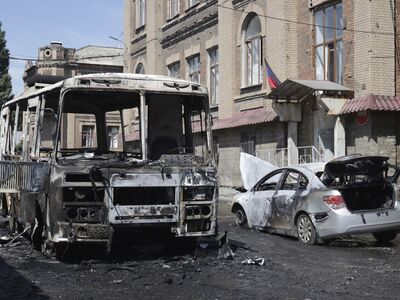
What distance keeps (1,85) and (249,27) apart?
30.2 meters

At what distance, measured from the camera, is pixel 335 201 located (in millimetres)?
10016

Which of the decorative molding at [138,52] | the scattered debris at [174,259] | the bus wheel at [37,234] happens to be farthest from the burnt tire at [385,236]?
the decorative molding at [138,52]

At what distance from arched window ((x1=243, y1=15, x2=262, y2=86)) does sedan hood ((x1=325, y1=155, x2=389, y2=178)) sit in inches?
478

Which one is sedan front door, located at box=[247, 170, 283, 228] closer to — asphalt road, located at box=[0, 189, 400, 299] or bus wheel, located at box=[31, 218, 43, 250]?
asphalt road, located at box=[0, 189, 400, 299]

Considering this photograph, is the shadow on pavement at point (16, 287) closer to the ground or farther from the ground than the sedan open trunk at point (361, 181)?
closer to the ground

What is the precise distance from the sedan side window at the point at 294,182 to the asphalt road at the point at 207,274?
1345mm

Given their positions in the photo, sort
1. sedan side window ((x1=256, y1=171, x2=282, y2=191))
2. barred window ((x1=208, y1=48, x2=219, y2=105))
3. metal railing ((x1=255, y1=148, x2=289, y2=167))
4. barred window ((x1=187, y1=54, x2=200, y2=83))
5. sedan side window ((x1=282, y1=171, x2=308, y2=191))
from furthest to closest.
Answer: barred window ((x1=187, y1=54, x2=200, y2=83)) < barred window ((x1=208, y1=48, x2=219, y2=105)) < metal railing ((x1=255, y1=148, x2=289, y2=167)) < sedan side window ((x1=256, y1=171, x2=282, y2=191)) < sedan side window ((x1=282, y1=171, x2=308, y2=191))

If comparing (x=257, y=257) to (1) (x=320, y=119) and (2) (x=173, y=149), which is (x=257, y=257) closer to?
(2) (x=173, y=149)

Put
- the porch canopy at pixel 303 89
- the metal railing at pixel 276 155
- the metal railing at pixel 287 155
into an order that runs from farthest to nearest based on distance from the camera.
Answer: the metal railing at pixel 276 155, the metal railing at pixel 287 155, the porch canopy at pixel 303 89

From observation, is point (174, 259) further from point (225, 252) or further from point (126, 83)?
point (126, 83)

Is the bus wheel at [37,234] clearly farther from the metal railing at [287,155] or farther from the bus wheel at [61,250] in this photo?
the metal railing at [287,155]

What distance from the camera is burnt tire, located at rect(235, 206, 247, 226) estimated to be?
1258 cm

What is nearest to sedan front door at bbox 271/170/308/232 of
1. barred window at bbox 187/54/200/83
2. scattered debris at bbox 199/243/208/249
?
scattered debris at bbox 199/243/208/249

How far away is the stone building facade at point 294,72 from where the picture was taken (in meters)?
16.2
